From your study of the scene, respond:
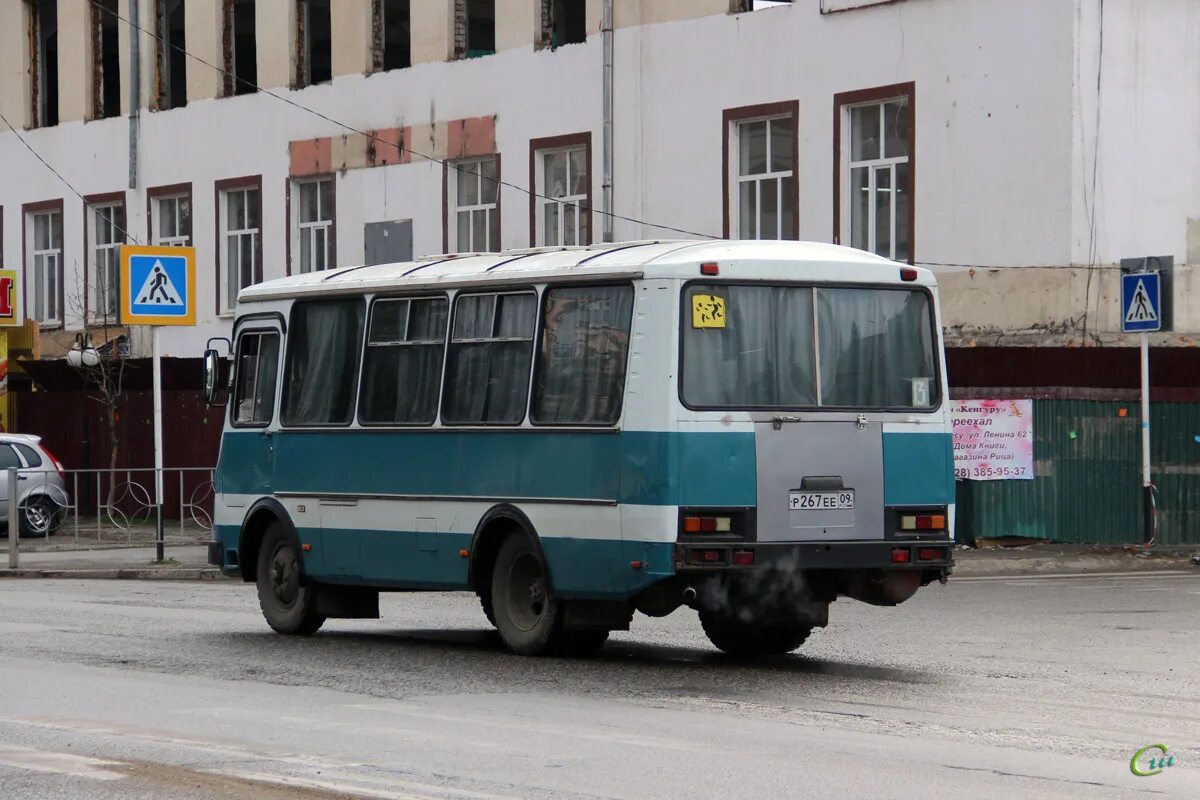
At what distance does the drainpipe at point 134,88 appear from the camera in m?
43.9

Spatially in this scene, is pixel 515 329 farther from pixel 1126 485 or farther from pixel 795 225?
pixel 795 225

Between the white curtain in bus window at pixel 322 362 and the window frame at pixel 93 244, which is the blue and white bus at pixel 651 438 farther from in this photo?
the window frame at pixel 93 244

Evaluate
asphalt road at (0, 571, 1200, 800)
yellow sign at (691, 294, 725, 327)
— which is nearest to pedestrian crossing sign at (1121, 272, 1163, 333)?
asphalt road at (0, 571, 1200, 800)

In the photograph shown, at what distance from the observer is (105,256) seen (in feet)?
150

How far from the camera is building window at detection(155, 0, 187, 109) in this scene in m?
44.1

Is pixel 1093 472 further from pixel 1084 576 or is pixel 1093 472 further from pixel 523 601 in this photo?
pixel 523 601

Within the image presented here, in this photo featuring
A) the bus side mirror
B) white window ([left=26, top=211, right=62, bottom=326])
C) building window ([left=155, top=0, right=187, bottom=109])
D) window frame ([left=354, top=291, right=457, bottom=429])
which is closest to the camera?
window frame ([left=354, top=291, right=457, bottom=429])

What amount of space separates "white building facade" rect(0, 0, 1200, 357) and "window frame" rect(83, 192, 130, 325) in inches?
2.4

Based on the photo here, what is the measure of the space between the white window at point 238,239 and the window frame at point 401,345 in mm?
25960

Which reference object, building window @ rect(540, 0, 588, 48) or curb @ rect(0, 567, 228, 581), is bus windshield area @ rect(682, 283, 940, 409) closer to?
curb @ rect(0, 567, 228, 581)

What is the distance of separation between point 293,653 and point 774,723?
5.30 metres

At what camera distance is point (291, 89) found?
4131cm

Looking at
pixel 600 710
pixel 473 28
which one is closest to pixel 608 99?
pixel 473 28

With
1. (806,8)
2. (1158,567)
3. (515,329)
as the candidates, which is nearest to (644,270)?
(515,329)
